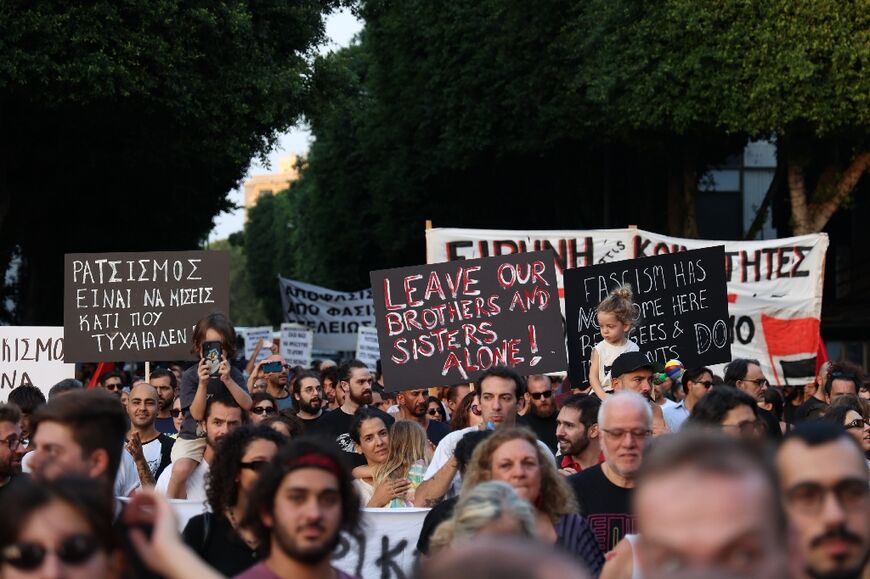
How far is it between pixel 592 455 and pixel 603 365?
1558 mm

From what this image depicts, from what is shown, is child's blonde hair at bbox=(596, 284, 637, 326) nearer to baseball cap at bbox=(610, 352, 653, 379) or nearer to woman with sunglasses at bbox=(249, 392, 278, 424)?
baseball cap at bbox=(610, 352, 653, 379)

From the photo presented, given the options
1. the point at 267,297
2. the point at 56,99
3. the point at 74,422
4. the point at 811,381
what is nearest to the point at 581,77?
the point at 56,99

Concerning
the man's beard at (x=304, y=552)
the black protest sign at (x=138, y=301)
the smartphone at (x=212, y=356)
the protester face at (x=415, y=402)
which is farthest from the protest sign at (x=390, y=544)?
the black protest sign at (x=138, y=301)

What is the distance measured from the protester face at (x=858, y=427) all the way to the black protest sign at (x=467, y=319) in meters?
2.96

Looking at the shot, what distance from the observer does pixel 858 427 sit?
346 inches

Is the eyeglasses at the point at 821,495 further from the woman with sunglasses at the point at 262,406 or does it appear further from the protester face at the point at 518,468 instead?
the woman with sunglasses at the point at 262,406

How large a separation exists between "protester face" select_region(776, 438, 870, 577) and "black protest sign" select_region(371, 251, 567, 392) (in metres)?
7.70

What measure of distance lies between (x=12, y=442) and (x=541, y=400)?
4.12 meters

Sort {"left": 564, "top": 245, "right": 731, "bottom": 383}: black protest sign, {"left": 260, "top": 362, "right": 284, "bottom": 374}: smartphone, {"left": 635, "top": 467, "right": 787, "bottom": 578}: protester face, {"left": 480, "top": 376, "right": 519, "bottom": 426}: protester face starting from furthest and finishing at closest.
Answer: {"left": 260, "top": 362, "right": 284, "bottom": 374}: smartphone, {"left": 564, "top": 245, "right": 731, "bottom": 383}: black protest sign, {"left": 480, "top": 376, "right": 519, "bottom": 426}: protester face, {"left": 635, "top": 467, "right": 787, "bottom": 578}: protester face

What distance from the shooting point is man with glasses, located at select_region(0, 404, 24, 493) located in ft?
24.4

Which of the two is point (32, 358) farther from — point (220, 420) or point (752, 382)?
Answer: point (220, 420)

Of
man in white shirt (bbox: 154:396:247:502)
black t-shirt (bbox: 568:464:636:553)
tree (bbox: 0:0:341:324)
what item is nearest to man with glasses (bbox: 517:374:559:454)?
man in white shirt (bbox: 154:396:247:502)

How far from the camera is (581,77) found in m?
31.3

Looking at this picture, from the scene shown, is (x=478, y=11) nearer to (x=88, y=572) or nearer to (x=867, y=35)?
(x=867, y=35)
